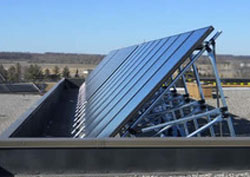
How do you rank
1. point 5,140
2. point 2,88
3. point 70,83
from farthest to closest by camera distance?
point 2,88 < point 70,83 < point 5,140

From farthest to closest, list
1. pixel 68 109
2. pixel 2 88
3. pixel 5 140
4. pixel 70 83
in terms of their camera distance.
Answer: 1. pixel 2 88
2. pixel 70 83
3. pixel 68 109
4. pixel 5 140

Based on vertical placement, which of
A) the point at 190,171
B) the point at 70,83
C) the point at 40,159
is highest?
the point at 70,83

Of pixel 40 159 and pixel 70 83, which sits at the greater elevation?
pixel 70 83

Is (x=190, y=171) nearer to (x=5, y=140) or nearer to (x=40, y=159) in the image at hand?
(x=40, y=159)

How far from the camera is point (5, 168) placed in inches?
177

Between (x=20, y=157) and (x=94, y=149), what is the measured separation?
805mm

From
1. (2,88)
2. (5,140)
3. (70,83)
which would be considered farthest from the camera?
(2,88)

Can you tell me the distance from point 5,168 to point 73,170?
29.0 inches

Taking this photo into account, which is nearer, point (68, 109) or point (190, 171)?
point (190, 171)

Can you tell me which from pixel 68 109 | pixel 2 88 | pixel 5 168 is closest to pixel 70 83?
pixel 68 109

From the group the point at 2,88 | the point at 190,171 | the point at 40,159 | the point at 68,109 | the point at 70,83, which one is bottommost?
the point at 190,171

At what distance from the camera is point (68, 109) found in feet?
35.6

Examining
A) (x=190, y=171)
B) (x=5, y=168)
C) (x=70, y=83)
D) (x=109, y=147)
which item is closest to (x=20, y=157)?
(x=5, y=168)

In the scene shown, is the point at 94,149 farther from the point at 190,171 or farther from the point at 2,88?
the point at 2,88
